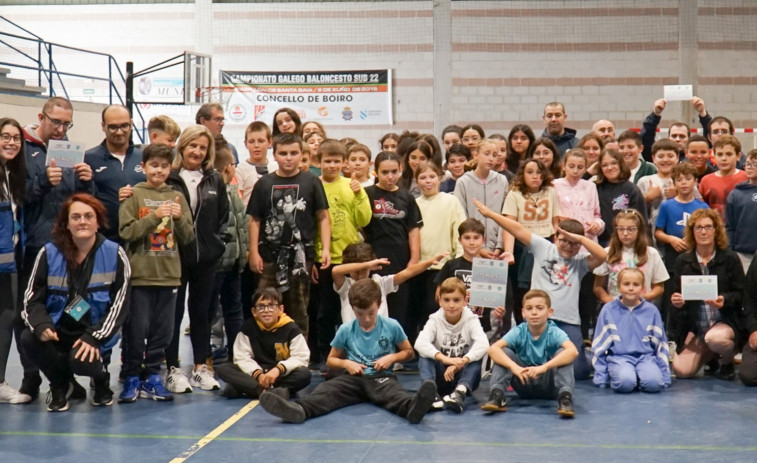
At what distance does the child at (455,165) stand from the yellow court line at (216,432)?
2776 millimetres

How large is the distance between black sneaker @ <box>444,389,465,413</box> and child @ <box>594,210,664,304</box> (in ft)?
5.73

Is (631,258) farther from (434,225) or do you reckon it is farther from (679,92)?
(679,92)

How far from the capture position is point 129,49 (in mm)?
16984

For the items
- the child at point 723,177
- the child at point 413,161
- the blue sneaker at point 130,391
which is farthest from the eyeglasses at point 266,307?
the child at point 723,177

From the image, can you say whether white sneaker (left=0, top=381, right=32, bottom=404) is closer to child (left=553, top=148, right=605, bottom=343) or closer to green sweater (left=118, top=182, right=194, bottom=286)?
green sweater (left=118, top=182, right=194, bottom=286)

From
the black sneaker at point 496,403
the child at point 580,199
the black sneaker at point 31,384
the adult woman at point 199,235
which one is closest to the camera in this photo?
the black sneaker at point 496,403

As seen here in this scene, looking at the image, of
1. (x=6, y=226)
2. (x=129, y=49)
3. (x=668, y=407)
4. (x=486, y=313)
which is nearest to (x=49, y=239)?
(x=6, y=226)

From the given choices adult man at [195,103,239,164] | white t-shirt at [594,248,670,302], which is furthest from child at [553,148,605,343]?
adult man at [195,103,239,164]

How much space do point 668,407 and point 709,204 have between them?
253 centimetres

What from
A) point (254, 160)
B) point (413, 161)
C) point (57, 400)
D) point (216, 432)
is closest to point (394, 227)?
point (413, 161)

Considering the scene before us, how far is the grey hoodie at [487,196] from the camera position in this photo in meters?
7.18

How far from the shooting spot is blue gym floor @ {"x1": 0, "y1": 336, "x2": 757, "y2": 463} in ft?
15.4

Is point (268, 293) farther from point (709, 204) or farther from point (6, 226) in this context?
point (709, 204)

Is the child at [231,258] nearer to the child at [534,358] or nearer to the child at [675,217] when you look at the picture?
the child at [534,358]
